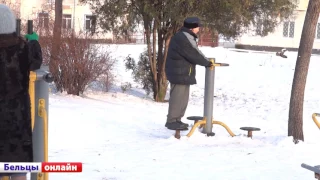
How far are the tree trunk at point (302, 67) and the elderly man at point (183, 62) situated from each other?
1.34m

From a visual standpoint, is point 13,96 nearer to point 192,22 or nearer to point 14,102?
point 14,102

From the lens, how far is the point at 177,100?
8.07 metres

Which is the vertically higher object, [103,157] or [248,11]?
[248,11]

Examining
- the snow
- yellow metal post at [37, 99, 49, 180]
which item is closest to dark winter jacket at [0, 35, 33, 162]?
yellow metal post at [37, 99, 49, 180]

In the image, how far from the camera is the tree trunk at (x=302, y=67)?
8.16m

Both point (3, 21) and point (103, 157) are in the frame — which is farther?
point (103, 157)

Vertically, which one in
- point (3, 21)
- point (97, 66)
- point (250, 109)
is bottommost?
point (250, 109)

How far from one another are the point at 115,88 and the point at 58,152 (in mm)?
11099

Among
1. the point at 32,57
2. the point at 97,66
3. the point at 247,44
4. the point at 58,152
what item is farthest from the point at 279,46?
the point at 32,57

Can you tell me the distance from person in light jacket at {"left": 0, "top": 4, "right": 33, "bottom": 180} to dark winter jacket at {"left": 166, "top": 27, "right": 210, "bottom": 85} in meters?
4.25

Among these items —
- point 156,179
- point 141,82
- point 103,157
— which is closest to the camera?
point 156,179

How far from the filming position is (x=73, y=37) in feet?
46.9

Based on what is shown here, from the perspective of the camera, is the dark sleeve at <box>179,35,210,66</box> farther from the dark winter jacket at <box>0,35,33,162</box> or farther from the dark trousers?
the dark winter jacket at <box>0,35,33,162</box>

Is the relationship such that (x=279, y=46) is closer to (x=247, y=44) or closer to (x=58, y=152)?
(x=247, y=44)
